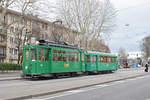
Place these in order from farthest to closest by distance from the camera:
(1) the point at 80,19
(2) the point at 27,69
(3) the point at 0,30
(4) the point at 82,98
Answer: (1) the point at 80,19 → (3) the point at 0,30 → (2) the point at 27,69 → (4) the point at 82,98

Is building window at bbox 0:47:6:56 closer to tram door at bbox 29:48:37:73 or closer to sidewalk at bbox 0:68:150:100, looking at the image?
tram door at bbox 29:48:37:73

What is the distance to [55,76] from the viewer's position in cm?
2091

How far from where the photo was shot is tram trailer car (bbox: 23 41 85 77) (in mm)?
18641

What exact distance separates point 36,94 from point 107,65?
70.8 ft

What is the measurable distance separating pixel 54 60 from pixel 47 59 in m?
0.82

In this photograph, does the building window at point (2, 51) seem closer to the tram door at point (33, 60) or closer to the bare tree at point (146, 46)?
the tram door at point (33, 60)

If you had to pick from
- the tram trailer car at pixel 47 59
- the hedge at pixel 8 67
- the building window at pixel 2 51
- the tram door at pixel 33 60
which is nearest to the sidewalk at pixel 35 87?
the tram door at pixel 33 60

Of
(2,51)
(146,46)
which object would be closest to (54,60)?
(2,51)

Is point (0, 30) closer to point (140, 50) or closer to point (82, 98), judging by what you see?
point (82, 98)

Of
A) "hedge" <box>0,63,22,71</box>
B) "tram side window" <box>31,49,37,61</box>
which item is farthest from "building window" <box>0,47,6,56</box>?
"tram side window" <box>31,49,37,61</box>

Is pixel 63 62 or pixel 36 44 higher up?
pixel 36 44

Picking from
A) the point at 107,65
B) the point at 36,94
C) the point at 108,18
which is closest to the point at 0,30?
the point at 107,65

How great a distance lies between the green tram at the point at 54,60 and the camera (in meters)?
18.7

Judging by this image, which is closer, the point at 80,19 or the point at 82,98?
the point at 82,98
